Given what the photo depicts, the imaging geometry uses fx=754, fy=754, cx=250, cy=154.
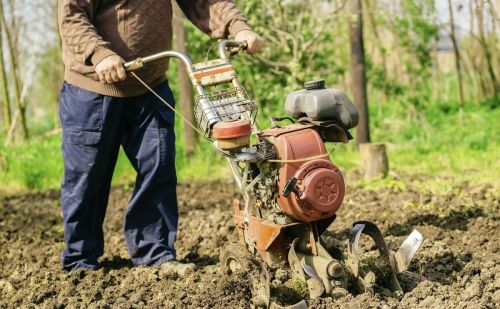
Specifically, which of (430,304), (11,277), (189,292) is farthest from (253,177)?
(11,277)

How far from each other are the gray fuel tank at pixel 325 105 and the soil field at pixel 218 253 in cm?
73

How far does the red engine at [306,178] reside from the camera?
3.07 m

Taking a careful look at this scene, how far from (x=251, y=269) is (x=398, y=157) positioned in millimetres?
5098

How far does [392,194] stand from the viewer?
601cm

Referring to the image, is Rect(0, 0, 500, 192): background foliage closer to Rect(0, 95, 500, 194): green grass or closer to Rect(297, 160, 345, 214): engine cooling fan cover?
Rect(0, 95, 500, 194): green grass

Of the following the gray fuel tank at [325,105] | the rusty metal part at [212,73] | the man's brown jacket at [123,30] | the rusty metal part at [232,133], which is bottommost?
the rusty metal part at [232,133]

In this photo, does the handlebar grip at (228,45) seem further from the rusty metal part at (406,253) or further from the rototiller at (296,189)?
the rusty metal part at (406,253)

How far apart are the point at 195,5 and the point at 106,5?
1.79 feet

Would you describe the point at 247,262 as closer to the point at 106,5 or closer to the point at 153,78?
the point at 153,78

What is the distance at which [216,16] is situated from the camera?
13.5 feet

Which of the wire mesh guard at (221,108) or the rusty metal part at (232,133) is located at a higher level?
the wire mesh guard at (221,108)

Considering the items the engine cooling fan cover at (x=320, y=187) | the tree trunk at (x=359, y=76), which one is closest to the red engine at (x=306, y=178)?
the engine cooling fan cover at (x=320, y=187)

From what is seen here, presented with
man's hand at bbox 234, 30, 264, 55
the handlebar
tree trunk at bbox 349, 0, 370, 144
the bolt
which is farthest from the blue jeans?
tree trunk at bbox 349, 0, 370, 144

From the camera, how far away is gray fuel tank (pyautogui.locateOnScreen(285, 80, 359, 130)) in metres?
3.19
